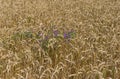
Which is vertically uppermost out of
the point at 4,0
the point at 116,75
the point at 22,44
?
the point at 4,0

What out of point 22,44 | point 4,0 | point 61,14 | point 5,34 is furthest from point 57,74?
point 4,0

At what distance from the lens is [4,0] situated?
8812 mm

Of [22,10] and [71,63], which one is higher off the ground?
[22,10]

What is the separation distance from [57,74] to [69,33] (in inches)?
57.9

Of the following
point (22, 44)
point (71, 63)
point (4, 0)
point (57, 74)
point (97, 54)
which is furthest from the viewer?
point (4, 0)

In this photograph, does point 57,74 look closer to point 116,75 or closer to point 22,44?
point 116,75

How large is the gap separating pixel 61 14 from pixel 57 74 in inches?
139

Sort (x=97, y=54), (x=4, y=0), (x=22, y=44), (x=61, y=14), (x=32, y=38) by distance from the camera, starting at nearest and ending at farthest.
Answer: (x=97, y=54) < (x=22, y=44) < (x=32, y=38) < (x=61, y=14) < (x=4, y=0)

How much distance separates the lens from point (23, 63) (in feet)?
11.0

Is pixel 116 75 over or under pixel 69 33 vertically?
under

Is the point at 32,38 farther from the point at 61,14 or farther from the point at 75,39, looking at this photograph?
the point at 61,14

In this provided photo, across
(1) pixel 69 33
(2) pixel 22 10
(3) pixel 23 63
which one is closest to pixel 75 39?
(1) pixel 69 33

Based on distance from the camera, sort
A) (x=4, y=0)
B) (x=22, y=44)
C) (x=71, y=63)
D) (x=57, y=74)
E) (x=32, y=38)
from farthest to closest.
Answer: (x=4, y=0)
(x=32, y=38)
(x=22, y=44)
(x=71, y=63)
(x=57, y=74)

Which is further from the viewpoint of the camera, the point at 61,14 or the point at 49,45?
the point at 61,14
